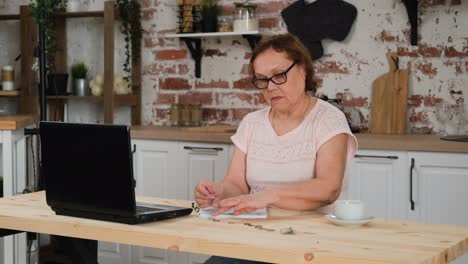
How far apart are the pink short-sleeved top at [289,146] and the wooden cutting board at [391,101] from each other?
1.50 metres

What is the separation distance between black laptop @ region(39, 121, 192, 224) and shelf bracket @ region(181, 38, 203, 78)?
2.52 metres

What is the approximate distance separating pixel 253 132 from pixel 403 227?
860mm

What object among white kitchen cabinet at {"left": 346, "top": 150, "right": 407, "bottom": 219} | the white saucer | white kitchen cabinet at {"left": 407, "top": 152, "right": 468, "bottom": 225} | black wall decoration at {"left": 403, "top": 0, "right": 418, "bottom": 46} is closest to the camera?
the white saucer

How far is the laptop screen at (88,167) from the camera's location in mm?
2467

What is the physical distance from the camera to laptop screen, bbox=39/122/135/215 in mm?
2467

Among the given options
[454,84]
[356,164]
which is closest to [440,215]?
[356,164]

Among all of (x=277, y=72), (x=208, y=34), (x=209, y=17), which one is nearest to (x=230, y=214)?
(x=277, y=72)

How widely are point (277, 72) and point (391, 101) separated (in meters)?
1.72

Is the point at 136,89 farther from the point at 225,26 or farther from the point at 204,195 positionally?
the point at 204,195

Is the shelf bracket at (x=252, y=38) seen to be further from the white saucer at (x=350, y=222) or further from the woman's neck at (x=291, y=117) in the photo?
the white saucer at (x=350, y=222)

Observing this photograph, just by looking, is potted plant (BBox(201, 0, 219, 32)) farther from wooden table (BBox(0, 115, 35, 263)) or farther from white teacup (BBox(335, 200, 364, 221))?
white teacup (BBox(335, 200, 364, 221))

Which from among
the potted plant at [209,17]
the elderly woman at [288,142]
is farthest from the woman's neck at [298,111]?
the potted plant at [209,17]

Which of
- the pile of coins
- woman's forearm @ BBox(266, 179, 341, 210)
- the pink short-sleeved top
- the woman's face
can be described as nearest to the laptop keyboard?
woman's forearm @ BBox(266, 179, 341, 210)

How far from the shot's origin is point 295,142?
303 centimetres
